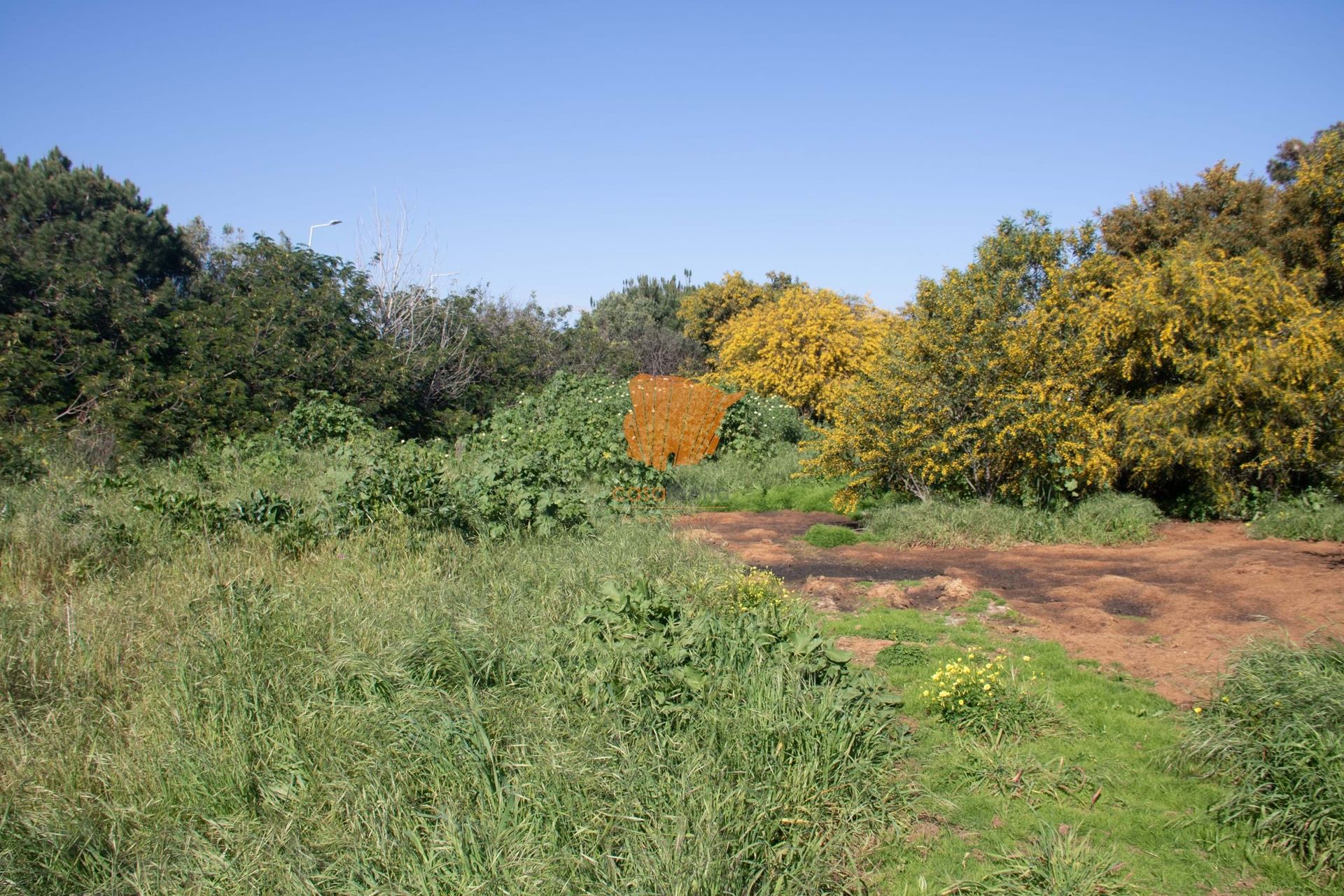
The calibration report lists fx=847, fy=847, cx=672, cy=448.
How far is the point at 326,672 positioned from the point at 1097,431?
802 centimetres

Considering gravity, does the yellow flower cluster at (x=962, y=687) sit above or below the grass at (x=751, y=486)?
below

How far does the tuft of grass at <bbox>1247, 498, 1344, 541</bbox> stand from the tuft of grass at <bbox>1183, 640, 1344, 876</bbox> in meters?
4.77

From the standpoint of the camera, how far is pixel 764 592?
573cm

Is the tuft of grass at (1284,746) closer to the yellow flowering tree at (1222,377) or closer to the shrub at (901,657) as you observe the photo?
the shrub at (901,657)

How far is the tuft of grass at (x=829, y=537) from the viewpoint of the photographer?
28.9ft

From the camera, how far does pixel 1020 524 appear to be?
8.84 meters

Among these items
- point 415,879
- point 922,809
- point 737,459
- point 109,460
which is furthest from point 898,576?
point 109,460

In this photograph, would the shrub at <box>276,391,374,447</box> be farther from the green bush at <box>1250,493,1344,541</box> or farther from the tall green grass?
the green bush at <box>1250,493,1344,541</box>

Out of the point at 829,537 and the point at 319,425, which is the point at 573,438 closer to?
the point at 319,425

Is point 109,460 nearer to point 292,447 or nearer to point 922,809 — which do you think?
point 292,447

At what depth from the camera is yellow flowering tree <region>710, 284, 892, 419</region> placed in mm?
18750

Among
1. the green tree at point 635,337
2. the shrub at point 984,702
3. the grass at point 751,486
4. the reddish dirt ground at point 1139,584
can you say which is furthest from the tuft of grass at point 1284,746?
the green tree at point 635,337

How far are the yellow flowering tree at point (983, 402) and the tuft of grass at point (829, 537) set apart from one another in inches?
44.2

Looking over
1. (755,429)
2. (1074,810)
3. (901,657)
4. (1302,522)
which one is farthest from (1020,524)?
(755,429)
